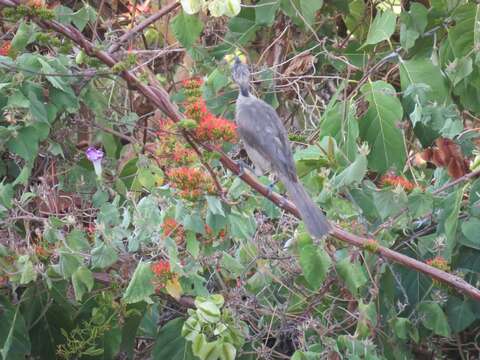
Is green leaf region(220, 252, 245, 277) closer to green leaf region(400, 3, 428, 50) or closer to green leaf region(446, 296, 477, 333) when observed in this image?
green leaf region(446, 296, 477, 333)

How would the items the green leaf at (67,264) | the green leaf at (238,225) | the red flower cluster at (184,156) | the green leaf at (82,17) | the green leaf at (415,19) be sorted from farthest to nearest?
the green leaf at (415,19)
the green leaf at (82,17)
the green leaf at (67,264)
the green leaf at (238,225)
the red flower cluster at (184,156)

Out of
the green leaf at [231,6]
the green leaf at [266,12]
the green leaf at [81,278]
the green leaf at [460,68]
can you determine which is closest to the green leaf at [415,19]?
the green leaf at [460,68]

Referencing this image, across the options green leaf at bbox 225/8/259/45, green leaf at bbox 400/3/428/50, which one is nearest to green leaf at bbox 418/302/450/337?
green leaf at bbox 400/3/428/50

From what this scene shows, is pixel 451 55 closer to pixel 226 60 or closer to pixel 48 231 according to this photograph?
pixel 226 60

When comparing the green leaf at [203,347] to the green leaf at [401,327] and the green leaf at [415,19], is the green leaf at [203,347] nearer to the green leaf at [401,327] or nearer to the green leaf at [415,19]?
the green leaf at [401,327]

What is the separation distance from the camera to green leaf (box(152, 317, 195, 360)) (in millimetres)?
3889

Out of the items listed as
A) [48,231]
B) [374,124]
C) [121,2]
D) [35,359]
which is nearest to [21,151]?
[48,231]

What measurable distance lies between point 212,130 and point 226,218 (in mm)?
481

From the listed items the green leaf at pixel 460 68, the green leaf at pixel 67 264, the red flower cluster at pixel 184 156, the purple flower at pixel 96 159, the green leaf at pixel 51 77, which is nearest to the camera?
the red flower cluster at pixel 184 156

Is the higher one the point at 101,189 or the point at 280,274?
the point at 101,189

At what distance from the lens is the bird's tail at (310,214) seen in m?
3.28

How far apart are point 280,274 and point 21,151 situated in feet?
3.58

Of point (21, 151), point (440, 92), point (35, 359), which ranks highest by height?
point (21, 151)

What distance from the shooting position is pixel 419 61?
4.32 metres
